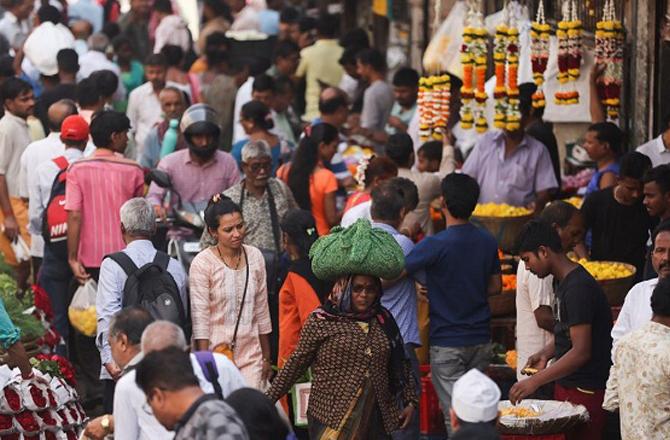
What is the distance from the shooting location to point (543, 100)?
455 inches

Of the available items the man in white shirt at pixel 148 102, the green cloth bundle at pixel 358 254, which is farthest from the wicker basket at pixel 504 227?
the man in white shirt at pixel 148 102

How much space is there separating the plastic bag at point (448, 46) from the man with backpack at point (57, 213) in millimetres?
3203

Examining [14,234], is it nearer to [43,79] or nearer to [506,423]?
[43,79]

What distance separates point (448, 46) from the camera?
13.2m

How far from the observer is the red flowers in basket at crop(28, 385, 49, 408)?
335 inches

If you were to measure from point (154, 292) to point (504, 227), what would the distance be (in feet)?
12.2

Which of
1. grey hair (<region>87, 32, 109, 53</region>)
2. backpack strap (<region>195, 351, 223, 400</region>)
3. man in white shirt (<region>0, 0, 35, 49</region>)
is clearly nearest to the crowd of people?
backpack strap (<region>195, 351, 223, 400</region>)

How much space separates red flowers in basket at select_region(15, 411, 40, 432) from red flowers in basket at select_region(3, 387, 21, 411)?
6 centimetres

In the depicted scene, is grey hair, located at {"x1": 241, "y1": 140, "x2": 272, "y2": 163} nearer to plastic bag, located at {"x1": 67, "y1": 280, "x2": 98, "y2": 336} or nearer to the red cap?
plastic bag, located at {"x1": 67, "y1": 280, "x2": 98, "y2": 336}

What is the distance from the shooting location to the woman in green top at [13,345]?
8062 mm

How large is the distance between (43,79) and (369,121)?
3179mm

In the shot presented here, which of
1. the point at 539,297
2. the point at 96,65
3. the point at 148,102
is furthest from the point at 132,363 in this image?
the point at 96,65

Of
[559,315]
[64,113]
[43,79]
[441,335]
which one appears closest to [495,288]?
[441,335]

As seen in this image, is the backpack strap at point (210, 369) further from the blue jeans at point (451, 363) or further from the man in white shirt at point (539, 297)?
the blue jeans at point (451, 363)
